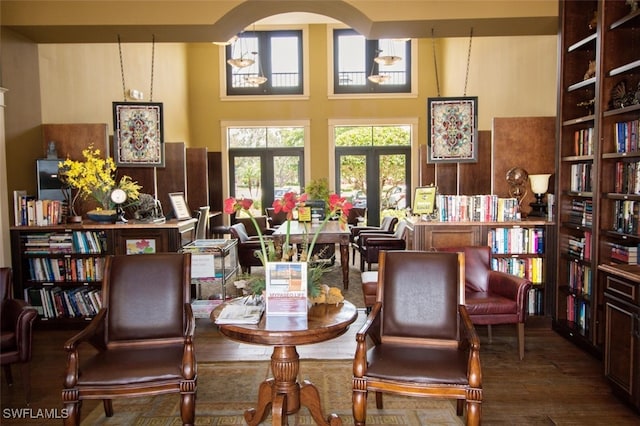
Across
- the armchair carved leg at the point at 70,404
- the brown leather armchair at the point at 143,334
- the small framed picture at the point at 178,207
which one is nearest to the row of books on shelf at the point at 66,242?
the small framed picture at the point at 178,207

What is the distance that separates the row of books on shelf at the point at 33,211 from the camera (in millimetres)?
5020

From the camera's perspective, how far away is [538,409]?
326cm

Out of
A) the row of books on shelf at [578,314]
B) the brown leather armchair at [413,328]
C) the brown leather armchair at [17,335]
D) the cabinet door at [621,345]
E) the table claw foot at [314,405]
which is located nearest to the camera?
the brown leather armchair at [413,328]

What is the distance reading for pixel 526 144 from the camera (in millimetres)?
5516

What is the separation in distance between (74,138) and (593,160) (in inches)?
205

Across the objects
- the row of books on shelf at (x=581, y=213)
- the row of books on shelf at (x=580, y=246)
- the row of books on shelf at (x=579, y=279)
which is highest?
the row of books on shelf at (x=581, y=213)

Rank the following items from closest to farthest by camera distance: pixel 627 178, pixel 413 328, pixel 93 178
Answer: pixel 413 328
pixel 627 178
pixel 93 178

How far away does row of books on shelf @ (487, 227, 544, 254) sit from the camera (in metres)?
5.05

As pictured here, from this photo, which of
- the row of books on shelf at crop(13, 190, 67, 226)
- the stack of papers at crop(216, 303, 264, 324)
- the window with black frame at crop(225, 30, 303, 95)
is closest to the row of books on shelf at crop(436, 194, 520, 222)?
the stack of papers at crop(216, 303, 264, 324)

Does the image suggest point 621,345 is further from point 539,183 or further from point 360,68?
point 360,68

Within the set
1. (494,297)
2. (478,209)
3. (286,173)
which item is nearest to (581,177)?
(478,209)

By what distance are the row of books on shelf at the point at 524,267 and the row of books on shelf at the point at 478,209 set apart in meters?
0.42

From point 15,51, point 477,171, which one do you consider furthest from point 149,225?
point 477,171

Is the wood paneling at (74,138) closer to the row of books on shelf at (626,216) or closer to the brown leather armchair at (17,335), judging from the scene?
the brown leather armchair at (17,335)
